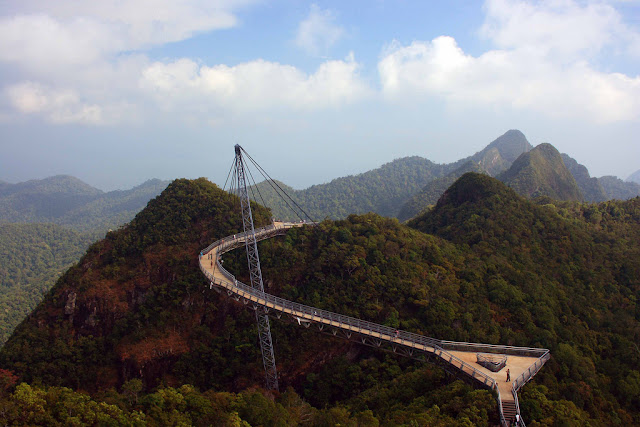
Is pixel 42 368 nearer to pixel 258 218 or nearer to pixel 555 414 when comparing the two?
pixel 258 218

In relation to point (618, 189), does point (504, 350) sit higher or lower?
lower

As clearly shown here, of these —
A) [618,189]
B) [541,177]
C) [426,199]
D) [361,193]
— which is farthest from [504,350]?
[618,189]

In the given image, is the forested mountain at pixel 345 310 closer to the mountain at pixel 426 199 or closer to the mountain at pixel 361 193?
the mountain at pixel 426 199

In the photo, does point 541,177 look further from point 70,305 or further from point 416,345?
point 70,305

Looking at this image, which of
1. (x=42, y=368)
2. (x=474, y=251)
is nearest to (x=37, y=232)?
(x=42, y=368)

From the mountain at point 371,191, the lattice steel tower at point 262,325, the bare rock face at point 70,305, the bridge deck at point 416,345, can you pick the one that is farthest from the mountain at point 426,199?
the bare rock face at point 70,305

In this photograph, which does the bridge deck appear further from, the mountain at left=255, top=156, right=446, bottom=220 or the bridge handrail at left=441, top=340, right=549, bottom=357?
the mountain at left=255, top=156, right=446, bottom=220
